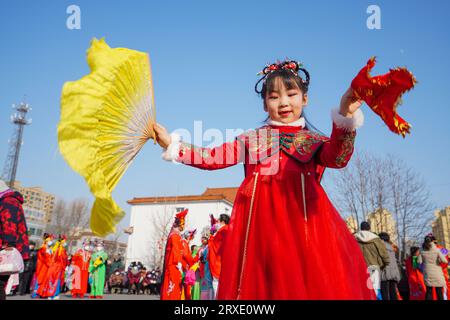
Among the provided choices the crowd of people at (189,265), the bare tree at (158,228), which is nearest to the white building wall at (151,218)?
the bare tree at (158,228)

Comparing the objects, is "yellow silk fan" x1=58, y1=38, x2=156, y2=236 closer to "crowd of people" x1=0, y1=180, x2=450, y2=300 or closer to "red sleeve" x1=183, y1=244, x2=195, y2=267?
"crowd of people" x1=0, y1=180, x2=450, y2=300

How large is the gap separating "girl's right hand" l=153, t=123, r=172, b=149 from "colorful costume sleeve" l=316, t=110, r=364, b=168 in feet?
3.42

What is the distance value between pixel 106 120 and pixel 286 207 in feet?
4.00

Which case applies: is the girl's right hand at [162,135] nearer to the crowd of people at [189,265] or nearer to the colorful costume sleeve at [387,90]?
the colorful costume sleeve at [387,90]

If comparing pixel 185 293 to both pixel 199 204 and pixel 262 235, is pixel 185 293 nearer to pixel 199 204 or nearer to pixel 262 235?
pixel 262 235

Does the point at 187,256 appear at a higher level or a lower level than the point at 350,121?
lower

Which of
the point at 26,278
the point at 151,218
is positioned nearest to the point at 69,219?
the point at 151,218

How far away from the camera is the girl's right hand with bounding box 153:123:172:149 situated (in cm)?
246

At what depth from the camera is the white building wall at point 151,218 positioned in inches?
1703

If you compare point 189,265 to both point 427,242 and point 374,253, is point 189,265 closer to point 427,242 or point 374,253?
point 374,253

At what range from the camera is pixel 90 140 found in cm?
203

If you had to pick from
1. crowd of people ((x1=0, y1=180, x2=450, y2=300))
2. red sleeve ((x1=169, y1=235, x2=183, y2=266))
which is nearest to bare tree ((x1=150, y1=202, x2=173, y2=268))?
crowd of people ((x1=0, y1=180, x2=450, y2=300))

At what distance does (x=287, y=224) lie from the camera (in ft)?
7.22
